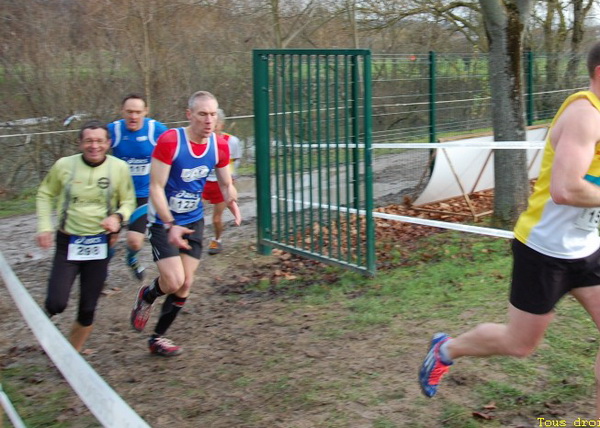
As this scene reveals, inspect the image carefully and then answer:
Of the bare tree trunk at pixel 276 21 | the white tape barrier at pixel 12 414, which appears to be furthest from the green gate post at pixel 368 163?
the bare tree trunk at pixel 276 21

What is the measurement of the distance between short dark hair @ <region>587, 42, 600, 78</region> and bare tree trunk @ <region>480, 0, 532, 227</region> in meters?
5.10

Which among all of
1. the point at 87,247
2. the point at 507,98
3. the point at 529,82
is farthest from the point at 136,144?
the point at 529,82

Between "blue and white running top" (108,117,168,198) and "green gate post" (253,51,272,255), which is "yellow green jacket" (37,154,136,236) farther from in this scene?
"green gate post" (253,51,272,255)

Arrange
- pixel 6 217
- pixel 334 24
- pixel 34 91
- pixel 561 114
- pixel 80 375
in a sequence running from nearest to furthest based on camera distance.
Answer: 1. pixel 80 375
2. pixel 561 114
3. pixel 6 217
4. pixel 34 91
5. pixel 334 24

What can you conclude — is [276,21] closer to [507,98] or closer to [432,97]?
[432,97]

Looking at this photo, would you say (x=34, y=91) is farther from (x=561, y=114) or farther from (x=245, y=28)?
(x=561, y=114)

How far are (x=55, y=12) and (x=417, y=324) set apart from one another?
31.3 feet

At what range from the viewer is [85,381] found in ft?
7.76

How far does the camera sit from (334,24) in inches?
627

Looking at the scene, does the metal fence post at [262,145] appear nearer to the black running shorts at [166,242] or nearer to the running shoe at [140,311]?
the black running shorts at [166,242]

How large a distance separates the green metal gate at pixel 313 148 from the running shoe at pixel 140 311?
2098mm

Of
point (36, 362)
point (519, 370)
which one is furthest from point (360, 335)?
point (36, 362)

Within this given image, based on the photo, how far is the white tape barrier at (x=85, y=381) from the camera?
6.76 feet

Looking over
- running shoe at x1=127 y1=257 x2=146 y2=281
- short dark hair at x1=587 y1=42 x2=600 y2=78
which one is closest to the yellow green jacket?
running shoe at x1=127 y1=257 x2=146 y2=281
